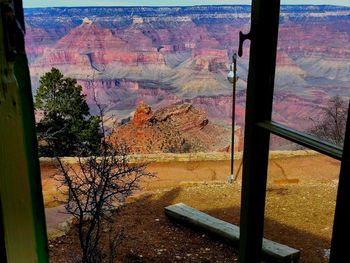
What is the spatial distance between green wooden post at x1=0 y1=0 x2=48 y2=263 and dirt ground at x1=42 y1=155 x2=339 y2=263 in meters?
2.77

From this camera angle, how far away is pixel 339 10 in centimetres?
111

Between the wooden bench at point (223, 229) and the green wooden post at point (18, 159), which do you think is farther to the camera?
the wooden bench at point (223, 229)

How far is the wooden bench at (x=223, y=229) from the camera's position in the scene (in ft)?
12.0

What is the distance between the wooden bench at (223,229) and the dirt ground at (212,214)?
96mm

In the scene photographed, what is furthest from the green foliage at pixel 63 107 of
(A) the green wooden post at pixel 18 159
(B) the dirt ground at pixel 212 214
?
(A) the green wooden post at pixel 18 159

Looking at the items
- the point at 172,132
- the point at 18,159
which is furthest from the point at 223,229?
the point at 172,132

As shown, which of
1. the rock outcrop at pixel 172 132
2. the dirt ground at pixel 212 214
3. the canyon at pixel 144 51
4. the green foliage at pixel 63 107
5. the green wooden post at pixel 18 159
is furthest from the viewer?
the canyon at pixel 144 51

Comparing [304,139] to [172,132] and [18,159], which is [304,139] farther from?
[172,132]

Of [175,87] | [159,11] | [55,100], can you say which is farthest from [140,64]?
[55,100]

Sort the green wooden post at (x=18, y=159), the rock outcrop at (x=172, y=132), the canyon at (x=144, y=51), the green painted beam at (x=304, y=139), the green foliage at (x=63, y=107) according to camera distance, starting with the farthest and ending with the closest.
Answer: the canyon at (x=144, y=51) < the rock outcrop at (x=172, y=132) < the green foliage at (x=63, y=107) < the green painted beam at (x=304, y=139) < the green wooden post at (x=18, y=159)

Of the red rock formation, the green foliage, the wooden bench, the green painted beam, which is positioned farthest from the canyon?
the green painted beam

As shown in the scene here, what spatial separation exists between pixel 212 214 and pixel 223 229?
43.6 inches

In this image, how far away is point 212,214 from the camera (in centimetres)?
550

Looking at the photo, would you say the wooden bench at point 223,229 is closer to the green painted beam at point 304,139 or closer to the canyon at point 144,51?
the green painted beam at point 304,139
